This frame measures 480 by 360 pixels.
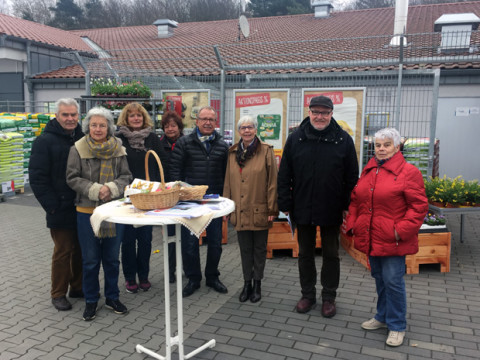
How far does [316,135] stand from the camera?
3678 millimetres

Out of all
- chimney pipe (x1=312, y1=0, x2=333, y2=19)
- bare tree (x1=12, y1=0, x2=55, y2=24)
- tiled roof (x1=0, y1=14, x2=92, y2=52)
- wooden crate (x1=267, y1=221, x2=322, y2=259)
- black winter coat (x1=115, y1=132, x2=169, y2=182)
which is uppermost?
bare tree (x1=12, y1=0, x2=55, y2=24)

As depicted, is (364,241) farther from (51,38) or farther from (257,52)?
(51,38)

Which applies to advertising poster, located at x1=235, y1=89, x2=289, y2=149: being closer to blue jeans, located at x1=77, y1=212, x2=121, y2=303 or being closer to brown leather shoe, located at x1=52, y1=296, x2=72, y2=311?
blue jeans, located at x1=77, y1=212, x2=121, y2=303

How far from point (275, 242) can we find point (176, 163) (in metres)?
1.89

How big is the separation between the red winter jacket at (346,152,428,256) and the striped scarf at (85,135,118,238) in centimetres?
210

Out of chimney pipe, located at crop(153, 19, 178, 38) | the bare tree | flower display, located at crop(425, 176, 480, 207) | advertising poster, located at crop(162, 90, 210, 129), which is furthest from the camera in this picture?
the bare tree

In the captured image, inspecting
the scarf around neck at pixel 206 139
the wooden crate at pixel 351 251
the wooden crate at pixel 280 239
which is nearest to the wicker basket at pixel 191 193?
the scarf around neck at pixel 206 139

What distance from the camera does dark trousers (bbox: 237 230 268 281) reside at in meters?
4.18

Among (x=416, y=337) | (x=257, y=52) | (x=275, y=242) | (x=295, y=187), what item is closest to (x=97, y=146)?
(x=295, y=187)

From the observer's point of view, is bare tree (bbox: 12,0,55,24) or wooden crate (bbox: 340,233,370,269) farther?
bare tree (bbox: 12,0,55,24)

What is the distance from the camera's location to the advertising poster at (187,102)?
6891 millimetres

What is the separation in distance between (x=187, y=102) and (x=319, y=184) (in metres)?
3.85

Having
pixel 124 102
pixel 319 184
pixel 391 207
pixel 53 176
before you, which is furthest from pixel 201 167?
pixel 124 102

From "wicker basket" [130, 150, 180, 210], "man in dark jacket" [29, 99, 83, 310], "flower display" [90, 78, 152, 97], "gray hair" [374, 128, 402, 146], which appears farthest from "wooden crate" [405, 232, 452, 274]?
"flower display" [90, 78, 152, 97]
